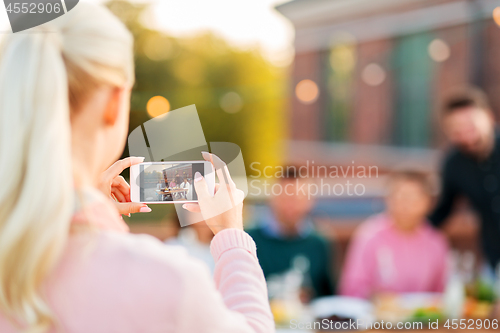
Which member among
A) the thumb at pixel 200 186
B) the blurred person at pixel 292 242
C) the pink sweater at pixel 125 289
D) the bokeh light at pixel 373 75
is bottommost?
the bokeh light at pixel 373 75

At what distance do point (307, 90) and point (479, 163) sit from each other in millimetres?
5337

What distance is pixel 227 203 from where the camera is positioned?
66 cm

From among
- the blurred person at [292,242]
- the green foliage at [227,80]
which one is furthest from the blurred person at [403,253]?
the green foliage at [227,80]

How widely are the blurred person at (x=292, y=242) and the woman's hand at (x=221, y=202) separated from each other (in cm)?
183

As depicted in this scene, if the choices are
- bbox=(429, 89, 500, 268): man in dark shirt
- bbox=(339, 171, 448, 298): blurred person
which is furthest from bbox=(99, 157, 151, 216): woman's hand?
bbox=(429, 89, 500, 268): man in dark shirt

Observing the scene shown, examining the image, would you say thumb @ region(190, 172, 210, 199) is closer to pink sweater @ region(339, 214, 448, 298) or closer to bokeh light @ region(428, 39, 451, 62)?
pink sweater @ region(339, 214, 448, 298)

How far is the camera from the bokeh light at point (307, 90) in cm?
788

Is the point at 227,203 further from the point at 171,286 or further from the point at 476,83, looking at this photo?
the point at 476,83

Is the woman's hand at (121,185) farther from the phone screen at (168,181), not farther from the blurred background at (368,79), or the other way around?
the blurred background at (368,79)

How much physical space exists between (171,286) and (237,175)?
35 centimetres

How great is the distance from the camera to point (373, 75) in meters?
7.41

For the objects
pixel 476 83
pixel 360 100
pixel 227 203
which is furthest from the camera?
pixel 360 100

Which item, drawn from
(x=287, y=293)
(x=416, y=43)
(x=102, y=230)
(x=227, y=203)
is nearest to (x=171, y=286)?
(x=102, y=230)

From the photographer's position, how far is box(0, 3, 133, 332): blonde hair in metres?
0.44
